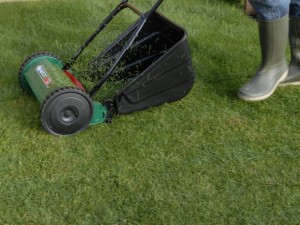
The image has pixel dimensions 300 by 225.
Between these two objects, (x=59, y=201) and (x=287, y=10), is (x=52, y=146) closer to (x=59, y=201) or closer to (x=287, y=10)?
(x=59, y=201)

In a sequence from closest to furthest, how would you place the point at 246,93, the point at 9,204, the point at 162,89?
the point at 9,204, the point at 162,89, the point at 246,93

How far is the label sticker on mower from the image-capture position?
226 cm

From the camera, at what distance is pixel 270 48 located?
8.36 feet

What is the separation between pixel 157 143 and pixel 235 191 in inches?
18.4

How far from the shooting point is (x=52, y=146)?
2184 mm

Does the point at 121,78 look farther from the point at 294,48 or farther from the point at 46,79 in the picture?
the point at 294,48

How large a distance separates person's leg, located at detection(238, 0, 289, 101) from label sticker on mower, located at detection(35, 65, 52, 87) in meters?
1.02

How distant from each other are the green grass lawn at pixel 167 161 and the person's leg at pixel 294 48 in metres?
0.06

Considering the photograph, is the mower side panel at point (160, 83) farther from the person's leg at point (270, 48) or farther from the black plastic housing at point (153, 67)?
the person's leg at point (270, 48)

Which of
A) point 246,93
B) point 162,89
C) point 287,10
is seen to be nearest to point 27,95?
point 162,89

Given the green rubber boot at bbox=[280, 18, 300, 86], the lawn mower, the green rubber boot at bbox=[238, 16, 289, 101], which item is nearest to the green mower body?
the lawn mower

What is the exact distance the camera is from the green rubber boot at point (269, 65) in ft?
8.18

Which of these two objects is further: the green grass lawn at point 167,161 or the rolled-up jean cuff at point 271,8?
the rolled-up jean cuff at point 271,8

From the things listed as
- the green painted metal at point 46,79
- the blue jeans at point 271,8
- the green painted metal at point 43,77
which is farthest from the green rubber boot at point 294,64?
the green painted metal at point 43,77
